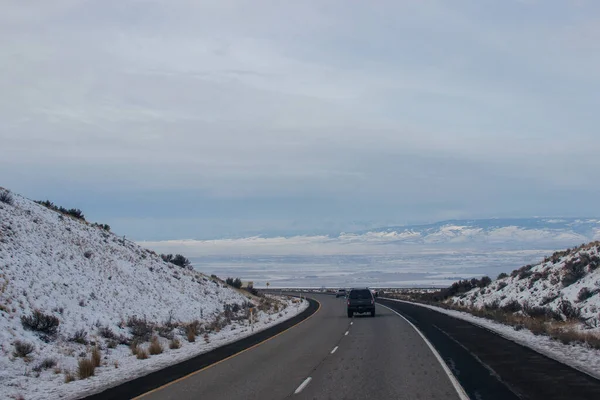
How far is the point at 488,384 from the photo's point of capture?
1395cm

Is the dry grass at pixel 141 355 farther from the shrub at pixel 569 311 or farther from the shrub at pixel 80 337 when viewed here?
the shrub at pixel 569 311

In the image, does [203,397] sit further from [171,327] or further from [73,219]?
[73,219]

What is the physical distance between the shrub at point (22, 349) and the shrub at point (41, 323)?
7.02 feet

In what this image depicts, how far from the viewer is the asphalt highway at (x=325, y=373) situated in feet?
42.3

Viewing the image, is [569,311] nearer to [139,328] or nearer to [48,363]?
[139,328]

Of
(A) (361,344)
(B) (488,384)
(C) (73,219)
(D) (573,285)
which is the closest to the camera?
(B) (488,384)

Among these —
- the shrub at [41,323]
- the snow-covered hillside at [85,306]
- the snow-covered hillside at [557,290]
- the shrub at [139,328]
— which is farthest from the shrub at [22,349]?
the snow-covered hillside at [557,290]

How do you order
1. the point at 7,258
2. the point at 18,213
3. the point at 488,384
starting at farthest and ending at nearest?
1. the point at 18,213
2. the point at 7,258
3. the point at 488,384

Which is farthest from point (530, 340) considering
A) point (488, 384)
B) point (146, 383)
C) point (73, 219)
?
point (73, 219)

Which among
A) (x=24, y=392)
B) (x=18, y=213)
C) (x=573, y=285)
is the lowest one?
(x=24, y=392)

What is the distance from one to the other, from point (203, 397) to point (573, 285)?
32459mm

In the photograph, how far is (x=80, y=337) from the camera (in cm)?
2236

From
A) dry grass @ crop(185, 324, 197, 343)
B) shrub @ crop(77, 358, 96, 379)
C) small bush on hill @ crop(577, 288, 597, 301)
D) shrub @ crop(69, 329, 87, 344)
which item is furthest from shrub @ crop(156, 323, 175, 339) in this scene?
small bush on hill @ crop(577, 288, 597, 301)

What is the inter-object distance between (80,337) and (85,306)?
472 centimetres
